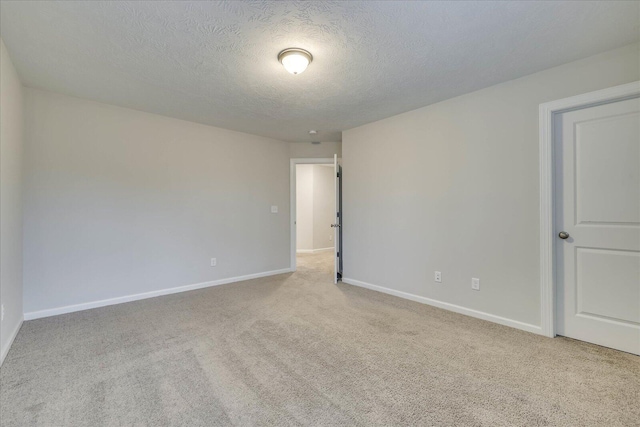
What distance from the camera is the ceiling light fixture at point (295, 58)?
2152 mm

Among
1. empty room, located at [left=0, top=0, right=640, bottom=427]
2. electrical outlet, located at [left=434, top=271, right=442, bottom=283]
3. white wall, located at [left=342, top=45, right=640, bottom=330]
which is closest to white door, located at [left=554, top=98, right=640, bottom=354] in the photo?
empty room, located at [left=0, top=0, right=640, bottom=427]

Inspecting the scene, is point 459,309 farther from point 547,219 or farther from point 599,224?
point 599,224

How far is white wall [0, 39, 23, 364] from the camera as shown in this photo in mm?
2117

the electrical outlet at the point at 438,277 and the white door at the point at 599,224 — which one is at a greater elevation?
the white door at the point at 599,224

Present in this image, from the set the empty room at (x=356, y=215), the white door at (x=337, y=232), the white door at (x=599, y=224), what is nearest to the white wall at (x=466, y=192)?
the empty room at (x=356, y=215)

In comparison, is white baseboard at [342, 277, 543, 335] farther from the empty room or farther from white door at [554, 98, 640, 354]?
white door at [554, 98, 640, 354]

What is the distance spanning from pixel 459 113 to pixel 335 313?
8.33 feet

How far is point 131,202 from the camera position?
348 centimetres

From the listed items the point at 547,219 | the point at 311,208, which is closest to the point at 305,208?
the point at 311,208

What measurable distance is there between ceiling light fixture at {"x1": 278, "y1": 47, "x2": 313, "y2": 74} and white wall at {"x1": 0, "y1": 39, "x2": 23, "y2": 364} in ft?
6.61

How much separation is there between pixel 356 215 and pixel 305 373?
2632 mm

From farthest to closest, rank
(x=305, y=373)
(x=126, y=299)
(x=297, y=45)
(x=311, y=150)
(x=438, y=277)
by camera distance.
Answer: (x=311, y=150) < (x=126, y=299) < (x=438, y=277) < (x=297, y=45) < (x=305, y=373)

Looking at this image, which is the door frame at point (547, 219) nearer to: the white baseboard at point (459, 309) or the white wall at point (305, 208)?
the white baseboard at point (459, 309)

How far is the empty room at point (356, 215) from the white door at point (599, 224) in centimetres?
1
